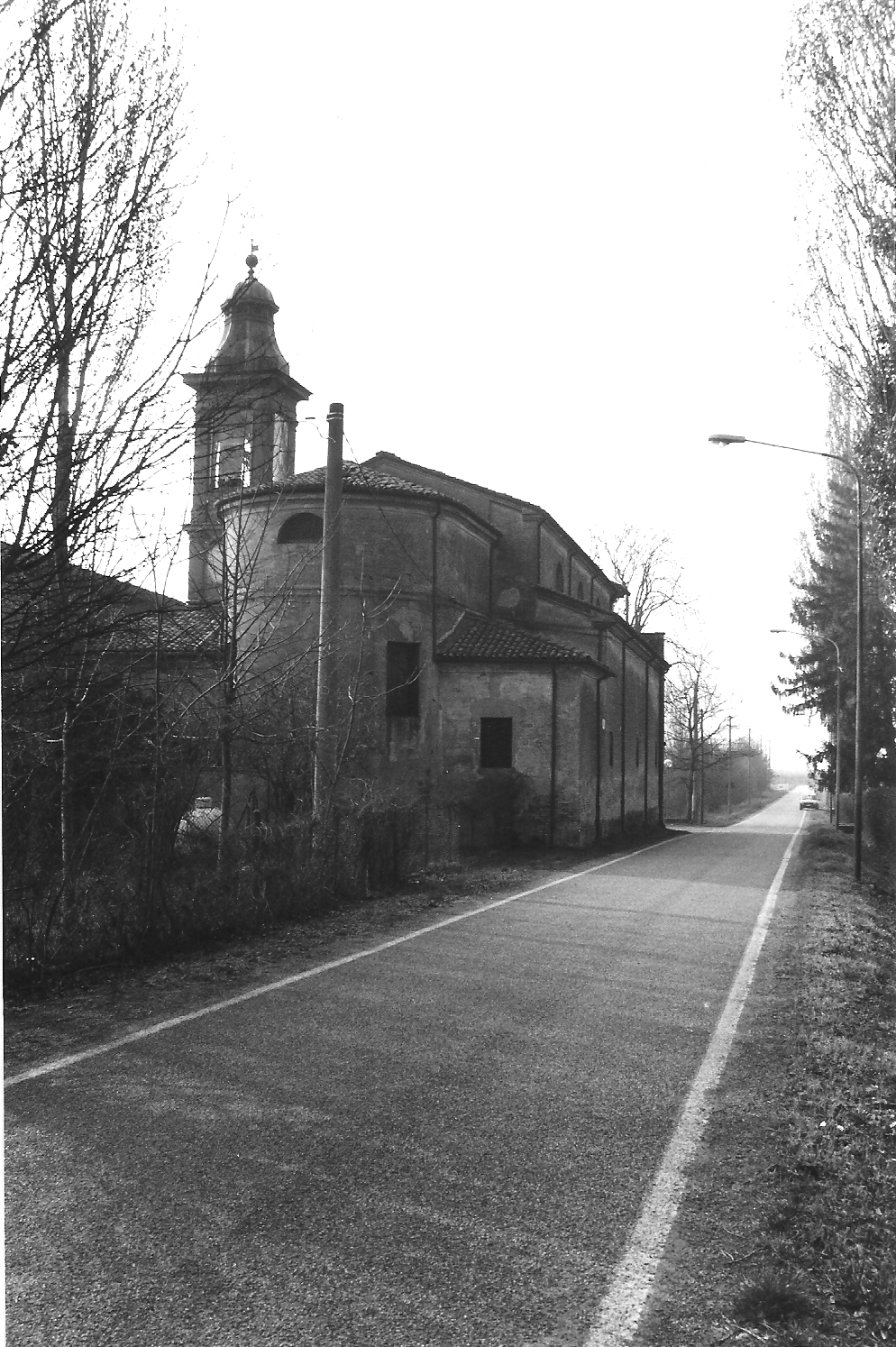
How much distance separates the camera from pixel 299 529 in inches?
1027

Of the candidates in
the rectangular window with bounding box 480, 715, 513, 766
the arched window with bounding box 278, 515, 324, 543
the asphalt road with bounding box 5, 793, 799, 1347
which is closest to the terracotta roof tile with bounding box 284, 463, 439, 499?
the arched window with bounding box 278, 515, 324, 543

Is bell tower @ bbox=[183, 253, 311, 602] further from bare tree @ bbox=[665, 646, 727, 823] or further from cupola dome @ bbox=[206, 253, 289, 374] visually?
bare tree @ bbox=[665, 646, 727, 823]

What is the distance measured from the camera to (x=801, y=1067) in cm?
634

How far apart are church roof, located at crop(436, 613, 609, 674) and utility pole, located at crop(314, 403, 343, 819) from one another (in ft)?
42.0

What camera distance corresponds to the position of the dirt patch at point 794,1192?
3.36 metres

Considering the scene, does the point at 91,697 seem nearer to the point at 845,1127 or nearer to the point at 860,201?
the point at 845,1127

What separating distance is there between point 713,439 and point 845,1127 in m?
13.5

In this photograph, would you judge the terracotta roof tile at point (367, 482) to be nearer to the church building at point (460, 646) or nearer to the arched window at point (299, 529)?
the church building at point (460, 646)

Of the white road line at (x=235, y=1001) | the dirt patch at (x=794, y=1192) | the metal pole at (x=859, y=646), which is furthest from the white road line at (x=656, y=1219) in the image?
the metal pole at (x=859, y=646)

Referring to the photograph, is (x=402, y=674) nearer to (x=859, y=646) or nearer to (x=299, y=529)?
(x=299, y=529)

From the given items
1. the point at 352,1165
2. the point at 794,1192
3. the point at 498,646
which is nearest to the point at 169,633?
the point at 352,1165

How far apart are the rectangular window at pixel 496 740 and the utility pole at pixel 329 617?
12863 mm

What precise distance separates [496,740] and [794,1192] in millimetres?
23063

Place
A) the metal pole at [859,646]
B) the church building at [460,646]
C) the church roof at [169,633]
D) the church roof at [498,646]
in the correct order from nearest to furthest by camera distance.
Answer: the church roof at [169,633] → the metal pole at [859,646] → the church building at [460,646] → the church roof at [498,646]
